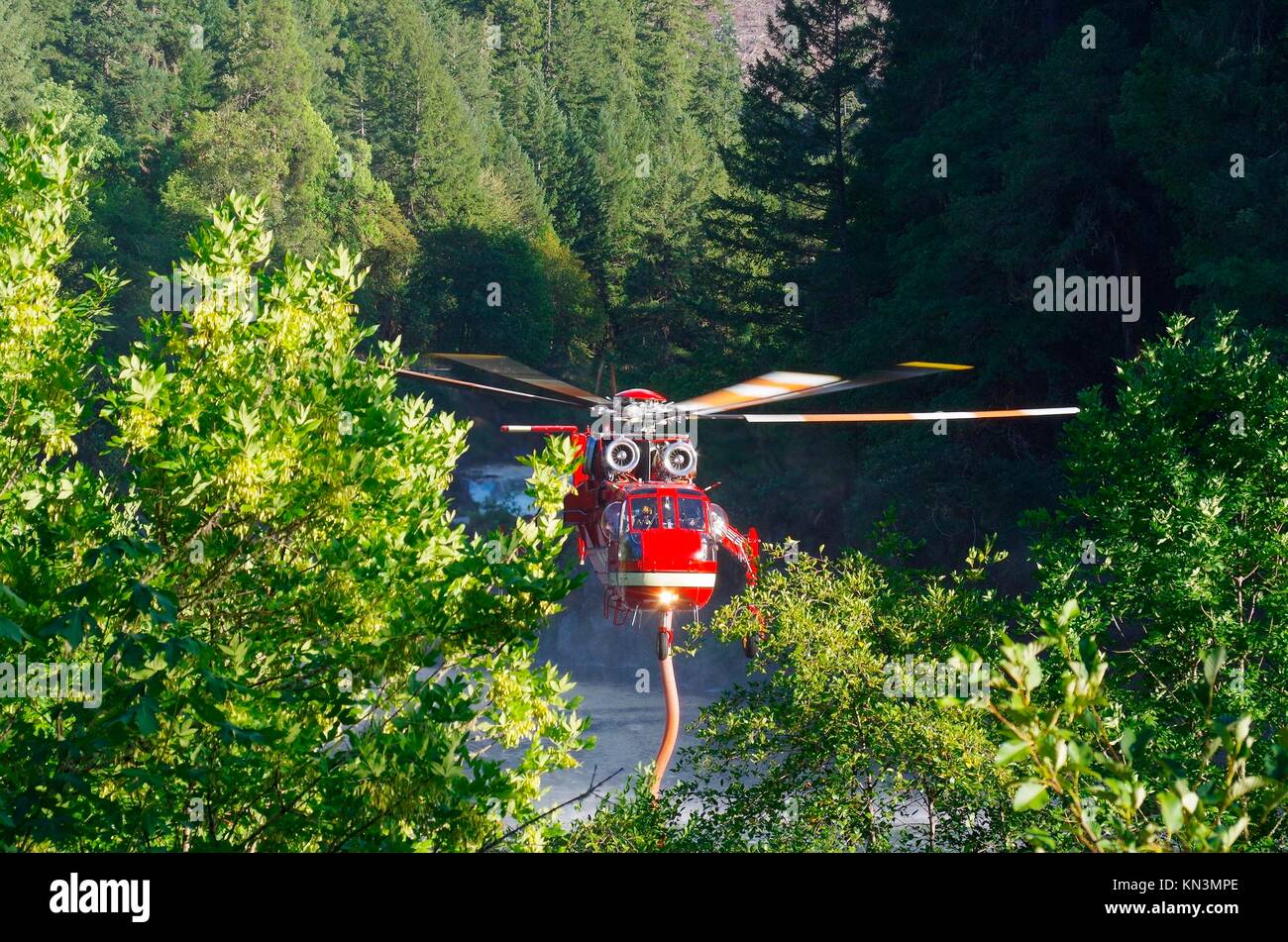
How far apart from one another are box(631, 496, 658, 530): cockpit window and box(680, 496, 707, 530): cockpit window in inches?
16.6

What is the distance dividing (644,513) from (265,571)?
1130 cm

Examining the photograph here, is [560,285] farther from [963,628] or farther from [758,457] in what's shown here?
[963,628]

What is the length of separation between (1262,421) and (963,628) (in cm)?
509

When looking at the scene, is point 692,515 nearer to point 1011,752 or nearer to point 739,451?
point 1011,752

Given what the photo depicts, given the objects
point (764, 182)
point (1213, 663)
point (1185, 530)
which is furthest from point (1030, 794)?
point (764, 182)

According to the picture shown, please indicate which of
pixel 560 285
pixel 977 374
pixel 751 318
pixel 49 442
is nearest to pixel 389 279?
pixel 560 285

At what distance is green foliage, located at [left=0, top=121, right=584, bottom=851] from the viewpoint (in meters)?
8.88

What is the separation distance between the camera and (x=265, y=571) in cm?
1073

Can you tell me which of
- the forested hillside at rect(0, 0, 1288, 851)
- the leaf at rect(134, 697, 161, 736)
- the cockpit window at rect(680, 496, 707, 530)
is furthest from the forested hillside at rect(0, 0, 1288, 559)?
the cockpit window at rect(680, 496, 707, 530)

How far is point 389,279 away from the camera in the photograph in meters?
87.1

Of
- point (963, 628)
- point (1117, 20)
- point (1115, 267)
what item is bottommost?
point (963, 628)

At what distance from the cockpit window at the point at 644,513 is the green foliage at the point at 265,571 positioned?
913cm

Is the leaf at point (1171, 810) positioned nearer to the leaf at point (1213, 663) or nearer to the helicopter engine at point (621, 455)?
the leaf at point (1213, 663)

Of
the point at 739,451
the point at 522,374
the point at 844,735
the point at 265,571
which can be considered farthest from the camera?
the point at 739,451
